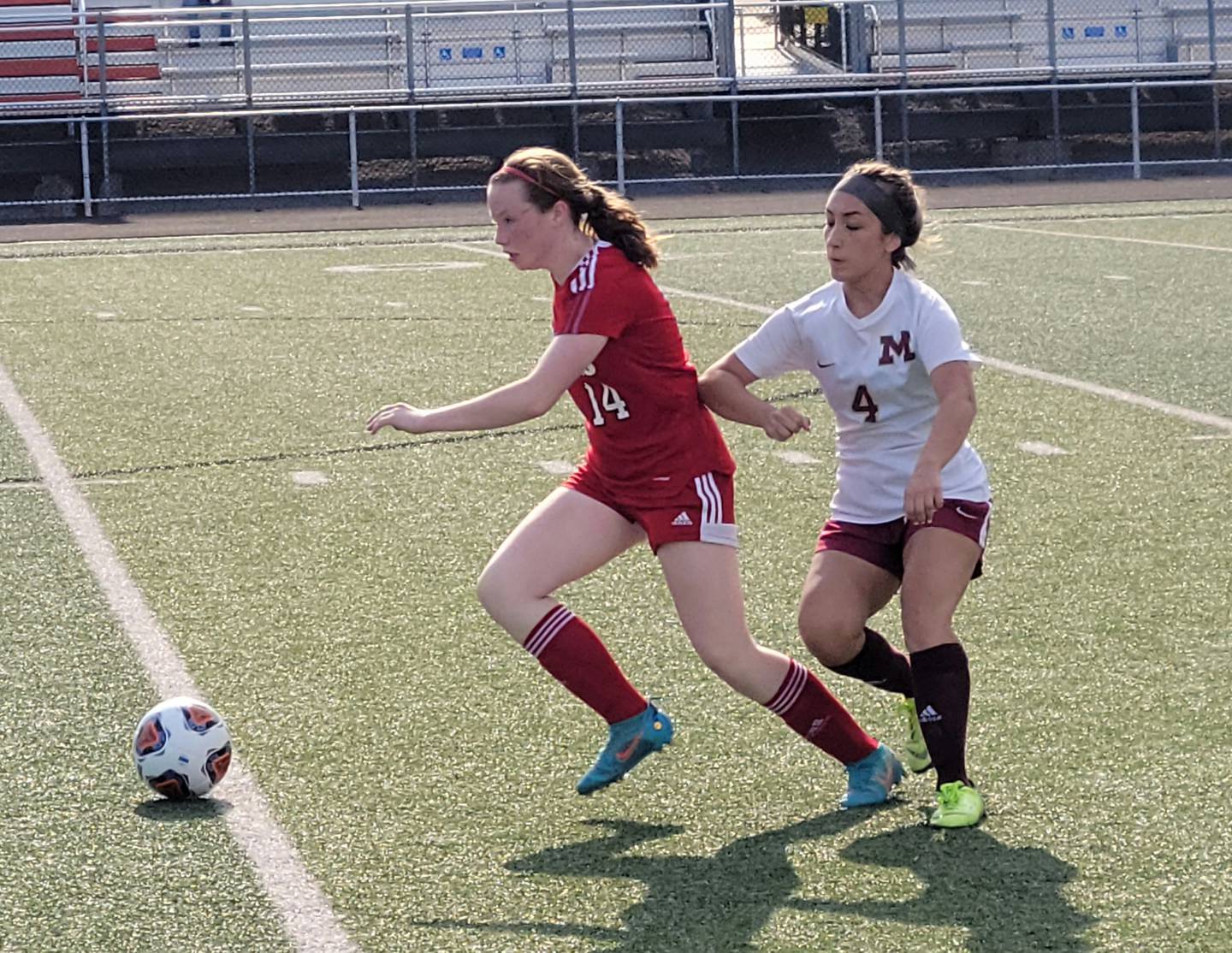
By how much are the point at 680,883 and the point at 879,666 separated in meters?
0.90

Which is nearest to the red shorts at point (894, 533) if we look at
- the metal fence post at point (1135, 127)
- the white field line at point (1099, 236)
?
the white field line at point (1099, 236)

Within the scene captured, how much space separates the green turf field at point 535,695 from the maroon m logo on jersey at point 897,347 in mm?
955

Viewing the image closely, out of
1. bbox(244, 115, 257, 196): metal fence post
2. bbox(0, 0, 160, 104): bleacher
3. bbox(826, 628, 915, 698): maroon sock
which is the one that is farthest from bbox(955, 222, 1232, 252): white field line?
bbox(826, 628, 915, 698): maroon sock

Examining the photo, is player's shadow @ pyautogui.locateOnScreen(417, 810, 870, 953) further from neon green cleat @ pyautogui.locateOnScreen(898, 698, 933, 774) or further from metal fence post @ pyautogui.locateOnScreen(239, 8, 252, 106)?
metal fence post @ pyautogui.locateOnScreen(239, 8, 252, 106)

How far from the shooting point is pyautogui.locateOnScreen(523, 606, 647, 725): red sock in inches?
173

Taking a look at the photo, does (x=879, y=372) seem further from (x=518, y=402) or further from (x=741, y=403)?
(x=518, y=402)

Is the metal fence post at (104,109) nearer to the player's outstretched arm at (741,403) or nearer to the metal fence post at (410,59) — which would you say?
the metal fence post at (410,59)

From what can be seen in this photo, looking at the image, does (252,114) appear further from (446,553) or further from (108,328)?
(446,553)

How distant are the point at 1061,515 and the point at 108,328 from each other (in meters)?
8.24

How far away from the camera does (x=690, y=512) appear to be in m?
4.35

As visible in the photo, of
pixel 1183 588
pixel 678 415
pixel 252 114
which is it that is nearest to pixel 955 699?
pixel 678 415

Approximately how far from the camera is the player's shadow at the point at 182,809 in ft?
14.2

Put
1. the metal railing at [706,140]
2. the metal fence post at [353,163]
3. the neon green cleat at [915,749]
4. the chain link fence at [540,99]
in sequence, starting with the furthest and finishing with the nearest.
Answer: the chain link fence at [540,99] → the metal railing at [706,140] → the metal fence post at [353,163] → the neon green cleat at [915,749]

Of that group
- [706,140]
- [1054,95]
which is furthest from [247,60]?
[1054,95]
